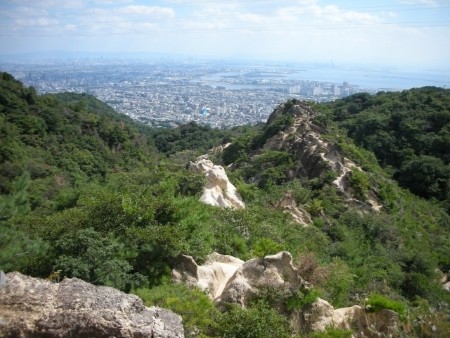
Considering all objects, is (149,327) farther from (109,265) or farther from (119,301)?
(109,265)

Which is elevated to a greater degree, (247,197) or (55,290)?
(55,290)

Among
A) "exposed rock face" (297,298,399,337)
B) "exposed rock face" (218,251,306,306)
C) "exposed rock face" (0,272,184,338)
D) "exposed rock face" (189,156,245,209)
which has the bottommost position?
"exposed rock face" (189,156,245,209)

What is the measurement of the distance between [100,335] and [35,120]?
123 ft

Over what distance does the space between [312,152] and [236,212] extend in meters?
14.8

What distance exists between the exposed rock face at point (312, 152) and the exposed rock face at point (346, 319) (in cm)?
1672

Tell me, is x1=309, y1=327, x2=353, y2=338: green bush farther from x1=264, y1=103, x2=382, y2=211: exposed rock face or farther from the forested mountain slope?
the forested mountain slope

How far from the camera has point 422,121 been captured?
4241 centimetres

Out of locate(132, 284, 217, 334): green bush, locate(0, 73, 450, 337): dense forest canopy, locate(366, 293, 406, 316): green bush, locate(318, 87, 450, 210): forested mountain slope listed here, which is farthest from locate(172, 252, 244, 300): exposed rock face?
locate(318, 87, 450, 210): forested mountain slope

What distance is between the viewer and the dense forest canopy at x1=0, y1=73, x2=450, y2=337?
9.44m

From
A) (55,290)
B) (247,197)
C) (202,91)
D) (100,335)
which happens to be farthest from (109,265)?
(202,91)

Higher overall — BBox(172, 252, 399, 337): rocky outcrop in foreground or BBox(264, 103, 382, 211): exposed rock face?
BBox(172, 252, 399, 337): rocky outcrop in foreground

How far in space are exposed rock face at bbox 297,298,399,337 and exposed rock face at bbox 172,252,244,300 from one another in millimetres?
2416

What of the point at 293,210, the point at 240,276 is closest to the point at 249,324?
the point at 240,276

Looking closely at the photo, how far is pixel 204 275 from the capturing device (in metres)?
11.4
